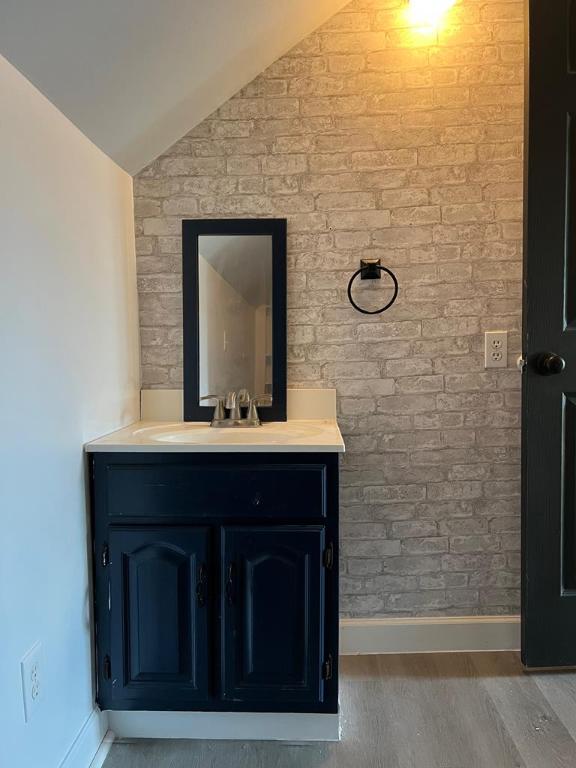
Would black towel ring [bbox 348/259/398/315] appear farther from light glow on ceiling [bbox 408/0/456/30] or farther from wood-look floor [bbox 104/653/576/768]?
wood-look floor [bbox 104/653/576/768]

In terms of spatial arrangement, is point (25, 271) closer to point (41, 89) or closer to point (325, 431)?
point (41, 89)

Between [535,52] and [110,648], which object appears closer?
[110,648]

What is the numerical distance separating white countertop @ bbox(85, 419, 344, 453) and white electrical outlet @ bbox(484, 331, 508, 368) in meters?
0.61

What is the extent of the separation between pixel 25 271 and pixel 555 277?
1566mm

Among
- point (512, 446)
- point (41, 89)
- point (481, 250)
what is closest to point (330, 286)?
point (481, 250)

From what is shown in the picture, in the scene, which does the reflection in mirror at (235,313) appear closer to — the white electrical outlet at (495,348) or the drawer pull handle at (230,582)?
the drawer pull handle at (230,582)

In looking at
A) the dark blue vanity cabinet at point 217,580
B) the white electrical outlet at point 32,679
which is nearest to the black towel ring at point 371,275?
the dark blue vanity cabinet at point 217,580

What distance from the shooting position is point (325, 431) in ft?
5.67

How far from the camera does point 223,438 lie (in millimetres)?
1782

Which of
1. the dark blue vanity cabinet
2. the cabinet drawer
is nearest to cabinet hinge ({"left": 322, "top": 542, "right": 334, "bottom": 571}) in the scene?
the dark blue vanity cabinet

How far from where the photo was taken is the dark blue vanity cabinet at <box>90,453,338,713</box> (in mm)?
1493

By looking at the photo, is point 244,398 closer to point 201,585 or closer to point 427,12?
point 201,585

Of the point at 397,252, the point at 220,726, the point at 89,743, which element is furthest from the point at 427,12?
the point at 89,743

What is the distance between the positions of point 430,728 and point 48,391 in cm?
146
